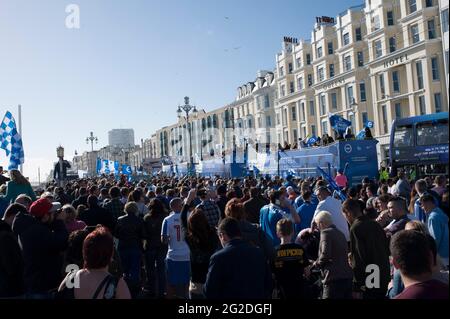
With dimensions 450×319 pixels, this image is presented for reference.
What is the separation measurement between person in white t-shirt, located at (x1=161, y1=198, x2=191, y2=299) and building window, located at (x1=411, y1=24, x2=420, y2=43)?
36172mm

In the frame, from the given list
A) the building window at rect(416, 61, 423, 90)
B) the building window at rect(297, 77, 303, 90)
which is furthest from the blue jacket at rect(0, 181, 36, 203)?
the building window at rect(297, 77, 303, 90)

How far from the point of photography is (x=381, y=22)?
137 ft

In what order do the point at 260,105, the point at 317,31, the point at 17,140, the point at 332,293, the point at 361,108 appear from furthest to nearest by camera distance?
the point at 260,105 < the point at 317,31 < the point at 361,108 < the point at 17,140 < the point at 332,293

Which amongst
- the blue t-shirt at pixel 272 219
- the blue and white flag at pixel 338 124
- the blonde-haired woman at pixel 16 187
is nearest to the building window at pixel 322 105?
the blue and white flag at pixel 338 124

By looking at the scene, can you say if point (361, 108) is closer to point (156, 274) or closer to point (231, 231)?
point (156, 274)

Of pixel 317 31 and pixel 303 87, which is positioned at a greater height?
pixel 317 31

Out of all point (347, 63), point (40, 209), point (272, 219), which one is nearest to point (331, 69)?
point (347, 63)

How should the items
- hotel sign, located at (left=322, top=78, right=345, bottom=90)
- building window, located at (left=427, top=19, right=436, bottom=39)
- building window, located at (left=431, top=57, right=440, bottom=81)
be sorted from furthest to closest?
hotel sign, located at (left=322, top=78, right=345, bottom=90) → building window, located at (left=431, top=57, right=440, bottom=81) → building window, located at (left=427, top=19, right=436, bottom=39)

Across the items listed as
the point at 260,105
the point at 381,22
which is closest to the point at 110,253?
the point at 381,22

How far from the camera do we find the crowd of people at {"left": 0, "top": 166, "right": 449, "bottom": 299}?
3213mm

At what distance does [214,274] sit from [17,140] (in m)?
14.6

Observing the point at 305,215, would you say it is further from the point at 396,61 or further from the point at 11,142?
the point at 396,61

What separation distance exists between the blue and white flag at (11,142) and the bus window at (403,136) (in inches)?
645

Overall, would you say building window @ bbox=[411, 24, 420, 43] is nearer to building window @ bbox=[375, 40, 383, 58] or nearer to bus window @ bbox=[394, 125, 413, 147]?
building window @ bbox=[375, 40, 383, 58]
